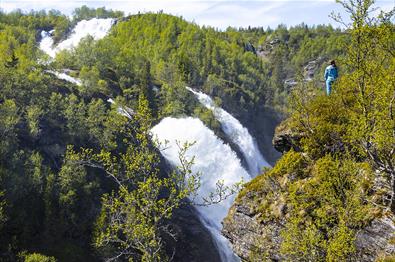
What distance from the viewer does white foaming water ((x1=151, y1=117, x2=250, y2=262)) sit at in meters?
58.0

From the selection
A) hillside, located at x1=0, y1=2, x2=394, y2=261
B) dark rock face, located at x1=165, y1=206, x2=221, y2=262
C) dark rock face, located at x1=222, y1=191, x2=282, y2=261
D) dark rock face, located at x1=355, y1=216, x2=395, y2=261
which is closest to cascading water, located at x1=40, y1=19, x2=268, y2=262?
hillside, located at x1=0, y1=2, x2=394, y2=261

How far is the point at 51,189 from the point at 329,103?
34627 mm

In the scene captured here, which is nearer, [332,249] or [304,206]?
[332,249]

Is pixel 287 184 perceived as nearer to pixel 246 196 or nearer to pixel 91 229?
pixel 246 196

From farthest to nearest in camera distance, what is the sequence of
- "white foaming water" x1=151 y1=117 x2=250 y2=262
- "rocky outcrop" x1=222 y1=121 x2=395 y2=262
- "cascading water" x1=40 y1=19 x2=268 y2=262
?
"white foaming water" x1=151 y1=117 x2=250 y2=262
"cascading water" x1=40 y1=19 x2=268 y2=262
"rocky outcrop" x1=222 y1=121 x2=395 y2=262

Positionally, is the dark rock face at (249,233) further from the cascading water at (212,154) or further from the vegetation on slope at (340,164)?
the cascading water at (212,154)

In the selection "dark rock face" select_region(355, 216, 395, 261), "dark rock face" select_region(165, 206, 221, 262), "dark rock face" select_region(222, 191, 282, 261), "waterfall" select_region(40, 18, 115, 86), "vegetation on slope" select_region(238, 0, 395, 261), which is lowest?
"dark rock face" select_region(165, 206, 221, 262)

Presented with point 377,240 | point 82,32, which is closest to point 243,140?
point 377,240

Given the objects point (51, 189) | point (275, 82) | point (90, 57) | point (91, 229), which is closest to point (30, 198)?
point (51, 189)

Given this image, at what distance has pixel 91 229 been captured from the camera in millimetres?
45969


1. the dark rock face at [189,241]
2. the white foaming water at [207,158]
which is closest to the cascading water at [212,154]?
the white foaming water at [207,158]

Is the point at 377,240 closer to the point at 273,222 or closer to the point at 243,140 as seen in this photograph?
the point at 273,222

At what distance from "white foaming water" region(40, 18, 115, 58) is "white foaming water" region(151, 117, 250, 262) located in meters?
85.8

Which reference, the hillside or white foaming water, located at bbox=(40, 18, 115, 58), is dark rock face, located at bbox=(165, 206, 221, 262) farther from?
white foaming water, located at bbox=(40, 18, 115, 58)
